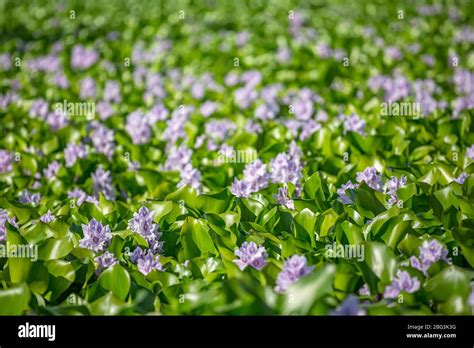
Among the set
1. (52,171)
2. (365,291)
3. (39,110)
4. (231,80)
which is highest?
(231,80)

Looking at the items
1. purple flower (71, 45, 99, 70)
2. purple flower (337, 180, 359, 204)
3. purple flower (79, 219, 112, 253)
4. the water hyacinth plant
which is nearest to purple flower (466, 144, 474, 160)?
the water hyacinth plant

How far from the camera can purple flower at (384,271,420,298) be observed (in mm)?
2805

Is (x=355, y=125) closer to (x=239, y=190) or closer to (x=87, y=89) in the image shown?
(x=239, y=190)

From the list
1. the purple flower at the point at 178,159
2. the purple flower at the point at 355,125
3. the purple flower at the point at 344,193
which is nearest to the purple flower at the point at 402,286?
→ the purple flower at the point at 344,193

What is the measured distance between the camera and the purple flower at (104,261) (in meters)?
3.21

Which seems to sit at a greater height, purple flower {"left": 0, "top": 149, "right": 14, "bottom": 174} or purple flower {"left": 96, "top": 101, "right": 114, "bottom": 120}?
purple flower {"left": 96, "top": 101, "right": 114, "bottom": 120}

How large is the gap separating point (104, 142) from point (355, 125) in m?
1.84

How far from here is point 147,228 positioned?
338cm

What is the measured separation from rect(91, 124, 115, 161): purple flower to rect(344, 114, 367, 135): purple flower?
1.71 metres

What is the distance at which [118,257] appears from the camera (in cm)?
330

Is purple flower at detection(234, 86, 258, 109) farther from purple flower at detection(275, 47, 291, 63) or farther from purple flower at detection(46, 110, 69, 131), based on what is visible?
purple flower at detection(46, 110, 69, 131)

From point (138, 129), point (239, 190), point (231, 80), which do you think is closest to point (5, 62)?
point (231, 80)
